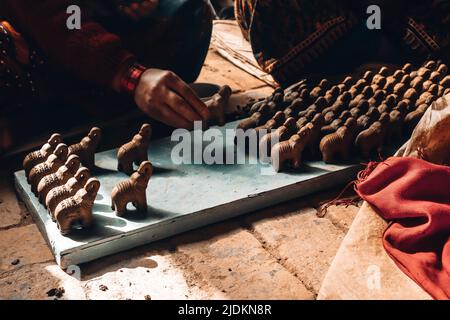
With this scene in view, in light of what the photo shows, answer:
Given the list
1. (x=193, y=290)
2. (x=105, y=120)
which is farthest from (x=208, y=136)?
(x=193, y=290)

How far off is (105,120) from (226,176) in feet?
2.22

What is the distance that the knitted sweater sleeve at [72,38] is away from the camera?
214cm

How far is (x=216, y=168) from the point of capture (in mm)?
2014

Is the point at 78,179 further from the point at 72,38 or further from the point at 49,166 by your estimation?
the point at 72,38

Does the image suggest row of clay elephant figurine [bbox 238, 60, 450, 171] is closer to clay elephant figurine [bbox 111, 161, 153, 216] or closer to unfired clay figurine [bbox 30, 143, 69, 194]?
clay elephant figurine [bbox 111, 161, 153, 216]

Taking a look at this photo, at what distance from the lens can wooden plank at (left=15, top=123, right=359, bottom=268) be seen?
165cm

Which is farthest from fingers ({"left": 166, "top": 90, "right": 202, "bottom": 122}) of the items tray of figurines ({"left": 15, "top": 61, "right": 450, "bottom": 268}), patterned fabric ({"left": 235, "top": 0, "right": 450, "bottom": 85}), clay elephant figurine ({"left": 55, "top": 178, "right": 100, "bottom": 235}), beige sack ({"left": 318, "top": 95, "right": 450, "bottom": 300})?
beige sack ({"left": 318, "top": 95, "right": 450, "bottom": 300})

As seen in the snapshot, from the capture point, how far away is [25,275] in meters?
1.60

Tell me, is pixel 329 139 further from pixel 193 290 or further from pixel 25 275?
pixel 25 275

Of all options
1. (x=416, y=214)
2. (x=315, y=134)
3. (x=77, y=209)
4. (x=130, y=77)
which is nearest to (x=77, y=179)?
(x=77, y=209)

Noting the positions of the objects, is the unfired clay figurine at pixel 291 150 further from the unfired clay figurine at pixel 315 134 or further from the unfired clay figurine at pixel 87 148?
the unfired clay figurine at pixel 87 148

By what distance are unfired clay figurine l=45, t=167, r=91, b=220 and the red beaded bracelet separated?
1.69ft

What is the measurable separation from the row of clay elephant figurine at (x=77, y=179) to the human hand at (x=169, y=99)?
139 millimetres

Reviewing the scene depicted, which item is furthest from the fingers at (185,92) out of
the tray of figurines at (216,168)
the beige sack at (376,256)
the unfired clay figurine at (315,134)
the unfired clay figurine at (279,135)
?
the beige sack at (376,256)
